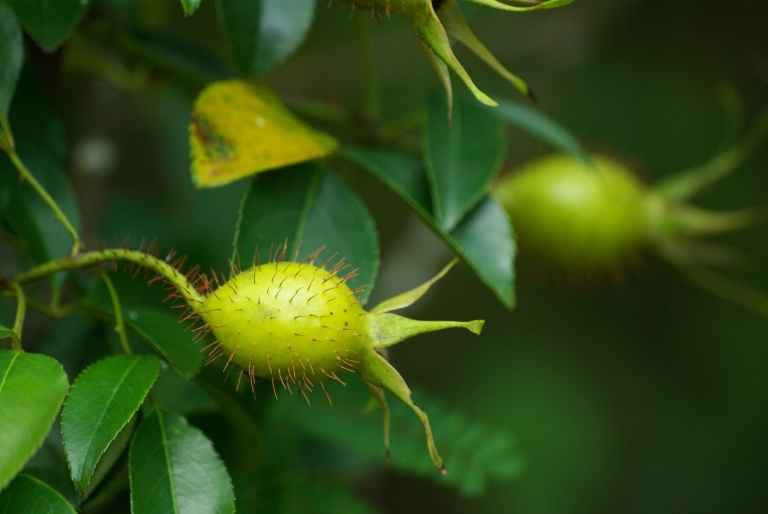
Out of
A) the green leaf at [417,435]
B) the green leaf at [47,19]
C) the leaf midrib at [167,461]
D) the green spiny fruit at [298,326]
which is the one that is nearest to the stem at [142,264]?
the green spiny fruit at [298,326]

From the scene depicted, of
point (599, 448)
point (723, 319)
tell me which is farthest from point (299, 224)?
point (723, 319)

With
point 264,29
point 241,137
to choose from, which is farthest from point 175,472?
point 264,29

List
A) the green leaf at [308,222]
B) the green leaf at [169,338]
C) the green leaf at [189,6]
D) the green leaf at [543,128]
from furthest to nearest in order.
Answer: the green leaf at [543,128] < the green leaf at [308,222] < the green leaf at [169,338] < the green leaf at [189,6]

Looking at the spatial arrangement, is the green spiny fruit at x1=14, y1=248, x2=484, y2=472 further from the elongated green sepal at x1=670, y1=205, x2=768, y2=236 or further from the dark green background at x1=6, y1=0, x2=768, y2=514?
the dark green background at x1=6, y1=0, x2=768, y2=514

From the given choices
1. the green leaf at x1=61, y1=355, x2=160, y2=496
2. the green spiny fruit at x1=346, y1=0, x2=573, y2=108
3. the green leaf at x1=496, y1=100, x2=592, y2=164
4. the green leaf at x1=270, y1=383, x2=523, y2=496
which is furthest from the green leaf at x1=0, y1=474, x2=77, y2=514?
the green leaf at x1=496, y1=100, x2=592, y2=164

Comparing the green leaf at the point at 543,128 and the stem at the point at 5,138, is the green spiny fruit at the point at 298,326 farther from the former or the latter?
the green leaf at the point at 543,128

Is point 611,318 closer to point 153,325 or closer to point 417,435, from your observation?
point 417,435
